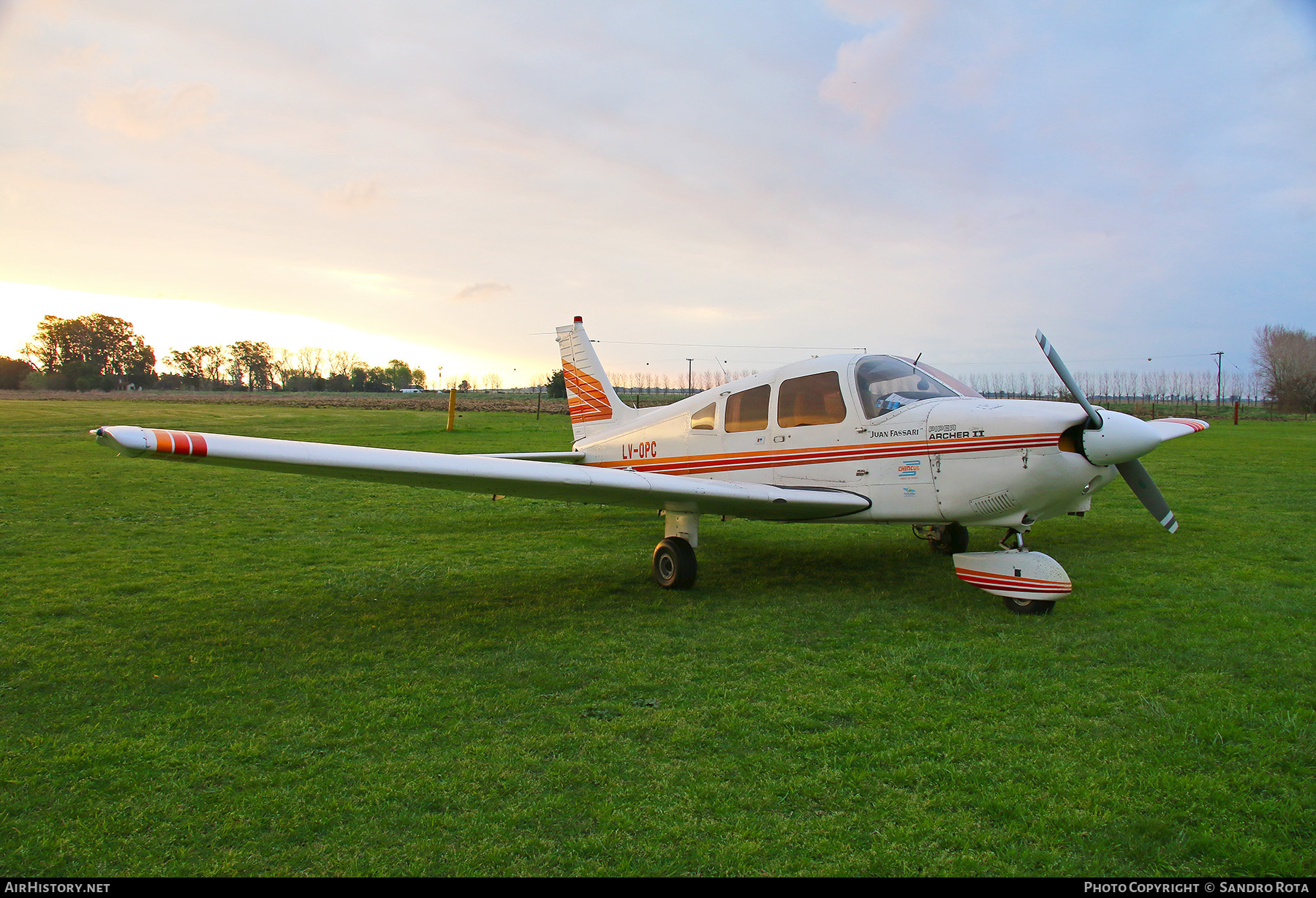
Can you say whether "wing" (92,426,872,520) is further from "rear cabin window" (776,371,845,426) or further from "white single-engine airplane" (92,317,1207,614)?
"rear cabin window" (776,371,845,426)

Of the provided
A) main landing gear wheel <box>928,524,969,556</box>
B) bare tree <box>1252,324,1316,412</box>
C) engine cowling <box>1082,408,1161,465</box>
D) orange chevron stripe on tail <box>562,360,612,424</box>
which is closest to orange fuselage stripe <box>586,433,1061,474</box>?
engine cowling <box>1082,408,1161,465</box>

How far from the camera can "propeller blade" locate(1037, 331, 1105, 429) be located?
17.8 ft

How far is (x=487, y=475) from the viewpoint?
5.02m

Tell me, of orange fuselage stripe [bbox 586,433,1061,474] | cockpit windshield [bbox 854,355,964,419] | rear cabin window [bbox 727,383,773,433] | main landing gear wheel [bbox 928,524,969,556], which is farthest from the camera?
main landing gear wheel [bbox 928,524,969,556]

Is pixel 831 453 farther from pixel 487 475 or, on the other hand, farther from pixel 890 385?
pixel 487 475

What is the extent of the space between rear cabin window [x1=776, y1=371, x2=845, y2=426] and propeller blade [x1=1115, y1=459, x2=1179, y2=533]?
2.57m

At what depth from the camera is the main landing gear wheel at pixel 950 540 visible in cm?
782

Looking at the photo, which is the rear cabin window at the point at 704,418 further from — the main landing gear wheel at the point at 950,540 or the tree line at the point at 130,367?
the tree line at the point at 130,367

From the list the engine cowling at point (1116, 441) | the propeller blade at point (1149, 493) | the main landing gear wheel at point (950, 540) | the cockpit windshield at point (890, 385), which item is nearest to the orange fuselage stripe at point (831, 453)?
the engine cowling at point (1116, 441)

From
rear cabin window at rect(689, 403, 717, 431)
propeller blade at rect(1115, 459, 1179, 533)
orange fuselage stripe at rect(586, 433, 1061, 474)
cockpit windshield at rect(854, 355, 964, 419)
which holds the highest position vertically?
cockpit windshield at rect(854, 355, 964, 419)

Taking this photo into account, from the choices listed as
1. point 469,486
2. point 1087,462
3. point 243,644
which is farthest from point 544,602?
point 1087,462

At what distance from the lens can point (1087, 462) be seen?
5.50 meters

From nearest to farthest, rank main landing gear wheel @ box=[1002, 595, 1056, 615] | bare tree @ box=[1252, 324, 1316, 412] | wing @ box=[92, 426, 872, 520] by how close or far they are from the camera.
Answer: wing @ box=[92, 426, 872, 520]
main landing gear wheel @ box=[1002, 595, 1056, 615]
bare tree @ box=[1252, 324, 1316, 412]

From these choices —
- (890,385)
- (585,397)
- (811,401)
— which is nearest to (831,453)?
(811,401)
